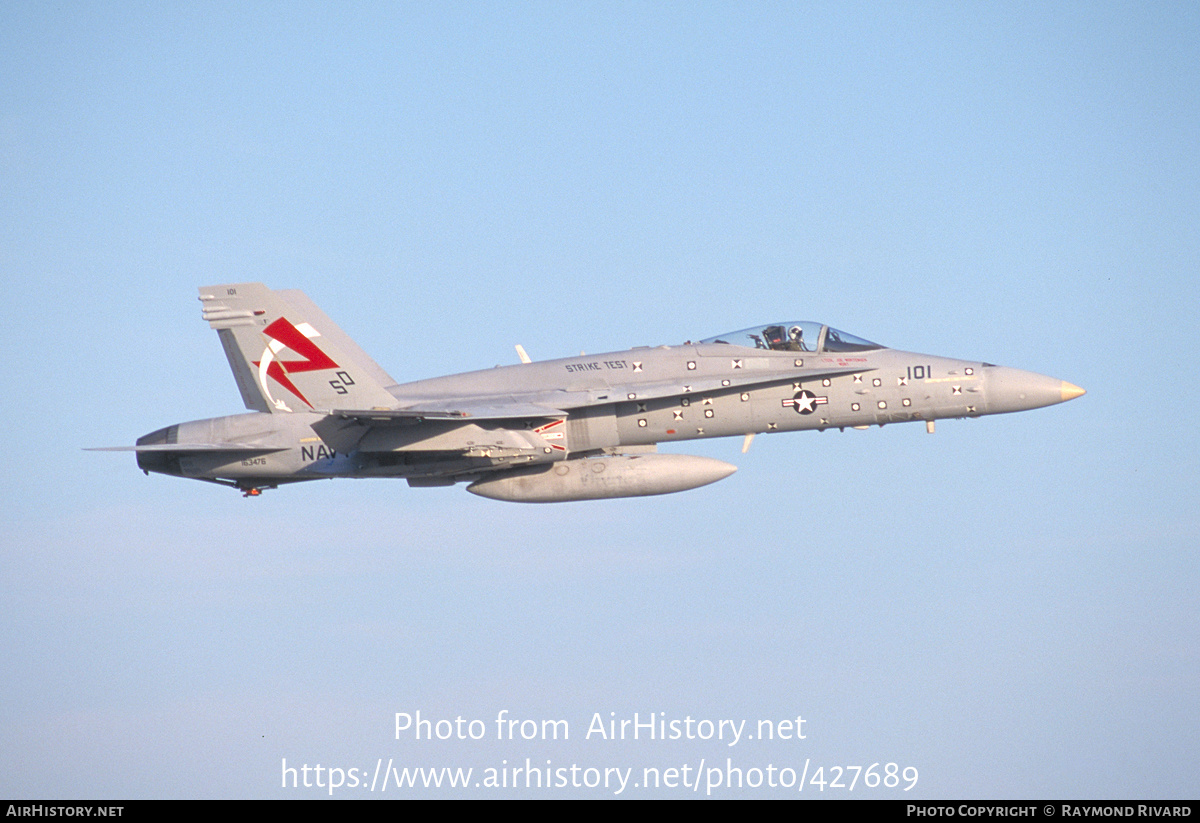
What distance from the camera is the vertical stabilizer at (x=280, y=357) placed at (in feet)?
98.1

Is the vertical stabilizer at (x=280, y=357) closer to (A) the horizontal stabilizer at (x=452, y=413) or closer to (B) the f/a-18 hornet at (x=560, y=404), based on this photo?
(B) the f/a-18 hornet at (x=560, y=404)

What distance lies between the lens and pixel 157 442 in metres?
30.2

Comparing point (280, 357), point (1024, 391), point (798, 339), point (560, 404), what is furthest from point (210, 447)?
point (1024, 391)

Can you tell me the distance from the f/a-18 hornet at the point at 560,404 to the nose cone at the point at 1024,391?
0.02 m

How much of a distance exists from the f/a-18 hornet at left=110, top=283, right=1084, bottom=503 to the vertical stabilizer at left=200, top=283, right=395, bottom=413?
1.0 inches

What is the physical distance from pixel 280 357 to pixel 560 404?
5.42m

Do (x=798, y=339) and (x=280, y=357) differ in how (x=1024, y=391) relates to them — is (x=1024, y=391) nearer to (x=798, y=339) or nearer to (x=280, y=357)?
(x=798, y=339)

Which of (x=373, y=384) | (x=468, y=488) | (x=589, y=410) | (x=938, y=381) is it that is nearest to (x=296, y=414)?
(x=373, y=384)

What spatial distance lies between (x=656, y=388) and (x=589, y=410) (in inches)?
52.6

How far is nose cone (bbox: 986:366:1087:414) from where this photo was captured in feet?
96.2

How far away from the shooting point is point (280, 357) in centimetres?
3027

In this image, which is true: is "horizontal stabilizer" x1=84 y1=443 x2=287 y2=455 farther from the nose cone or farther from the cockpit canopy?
the nose cone

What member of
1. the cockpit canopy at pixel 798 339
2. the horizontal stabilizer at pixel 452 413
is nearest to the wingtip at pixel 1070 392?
the cockpit canopy at pixel 798 339
